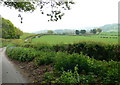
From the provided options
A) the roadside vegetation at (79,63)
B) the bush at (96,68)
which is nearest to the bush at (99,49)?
the roadside vegetation at (79,63)

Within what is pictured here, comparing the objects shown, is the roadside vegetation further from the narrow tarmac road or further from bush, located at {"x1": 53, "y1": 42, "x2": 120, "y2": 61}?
the narrow tarmac road

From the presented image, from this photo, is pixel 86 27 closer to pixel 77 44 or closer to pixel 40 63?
pixel 77 44

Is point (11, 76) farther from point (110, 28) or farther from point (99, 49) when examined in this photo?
point (110, 28)

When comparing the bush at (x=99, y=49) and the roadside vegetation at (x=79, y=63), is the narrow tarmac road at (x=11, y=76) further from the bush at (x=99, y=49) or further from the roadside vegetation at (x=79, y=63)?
the bush at (x=99, y=49)

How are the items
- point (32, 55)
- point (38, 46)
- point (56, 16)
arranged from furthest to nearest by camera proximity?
1. point (38, 46)
2. point (32, 55)
3. point (56, 16)

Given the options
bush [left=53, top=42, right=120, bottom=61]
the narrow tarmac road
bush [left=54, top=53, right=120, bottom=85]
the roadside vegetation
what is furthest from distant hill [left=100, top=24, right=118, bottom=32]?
the narrow tarmac road

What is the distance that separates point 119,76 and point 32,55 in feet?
27.0

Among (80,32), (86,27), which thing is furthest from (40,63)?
(86,27)

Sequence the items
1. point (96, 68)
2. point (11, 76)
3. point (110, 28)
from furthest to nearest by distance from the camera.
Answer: point (110, 28) < point (11, 76) < point (96, 68)

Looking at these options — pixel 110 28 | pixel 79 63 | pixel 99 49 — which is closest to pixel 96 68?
pixel 79 63

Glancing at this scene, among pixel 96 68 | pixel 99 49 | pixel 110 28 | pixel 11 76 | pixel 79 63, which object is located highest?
pixel 110 28

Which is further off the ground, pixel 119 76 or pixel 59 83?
pixel 119 76

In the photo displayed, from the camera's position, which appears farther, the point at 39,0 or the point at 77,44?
the point at 77,44

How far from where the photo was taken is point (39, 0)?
8.73m
